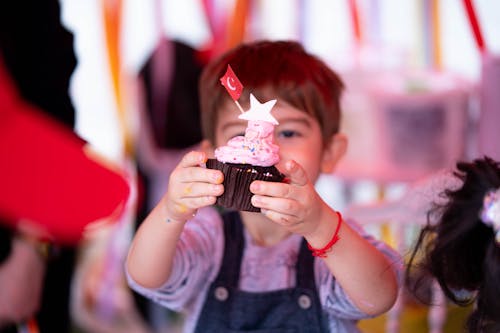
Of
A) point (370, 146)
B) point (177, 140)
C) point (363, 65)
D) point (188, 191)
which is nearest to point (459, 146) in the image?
point (370, 146)

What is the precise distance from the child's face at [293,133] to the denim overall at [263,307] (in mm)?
138

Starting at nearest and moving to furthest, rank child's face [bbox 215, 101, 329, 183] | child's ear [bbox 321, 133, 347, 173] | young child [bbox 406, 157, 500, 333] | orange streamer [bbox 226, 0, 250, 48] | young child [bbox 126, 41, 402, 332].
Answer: young child [bbox 406, 157, 500, 333]
young child [bbox 126, 41, 402, 332]
child's face [bbox 215, 101, 329, 183]
child's ear [bbox 321, 133, 347, 173]
orange streamer [bbox 226, 0, 250, 48]

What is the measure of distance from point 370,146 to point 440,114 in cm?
19

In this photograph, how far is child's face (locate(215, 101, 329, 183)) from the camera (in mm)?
966

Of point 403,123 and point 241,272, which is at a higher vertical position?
point 403,123

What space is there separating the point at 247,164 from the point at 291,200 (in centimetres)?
7

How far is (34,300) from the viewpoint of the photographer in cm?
121

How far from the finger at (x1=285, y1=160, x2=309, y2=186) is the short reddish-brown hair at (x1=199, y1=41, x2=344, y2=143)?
0.23 meters

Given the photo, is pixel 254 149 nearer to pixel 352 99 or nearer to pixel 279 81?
pixel 279 81

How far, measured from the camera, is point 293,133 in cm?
98

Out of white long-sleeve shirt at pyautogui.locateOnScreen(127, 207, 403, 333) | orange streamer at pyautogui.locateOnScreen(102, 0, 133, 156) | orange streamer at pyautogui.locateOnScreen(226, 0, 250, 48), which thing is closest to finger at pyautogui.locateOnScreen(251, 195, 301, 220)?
white long-sleeve shirt at pyautogui.locateOnScreen(127, 207, 403, 333)

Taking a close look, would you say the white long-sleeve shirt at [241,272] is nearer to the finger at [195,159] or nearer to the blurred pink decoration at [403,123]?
the finger at [195,159]

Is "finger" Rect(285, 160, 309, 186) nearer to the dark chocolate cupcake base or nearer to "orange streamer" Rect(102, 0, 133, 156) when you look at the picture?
the dark chocolate cupcake base

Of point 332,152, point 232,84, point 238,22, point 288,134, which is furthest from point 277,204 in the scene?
point 238,22
